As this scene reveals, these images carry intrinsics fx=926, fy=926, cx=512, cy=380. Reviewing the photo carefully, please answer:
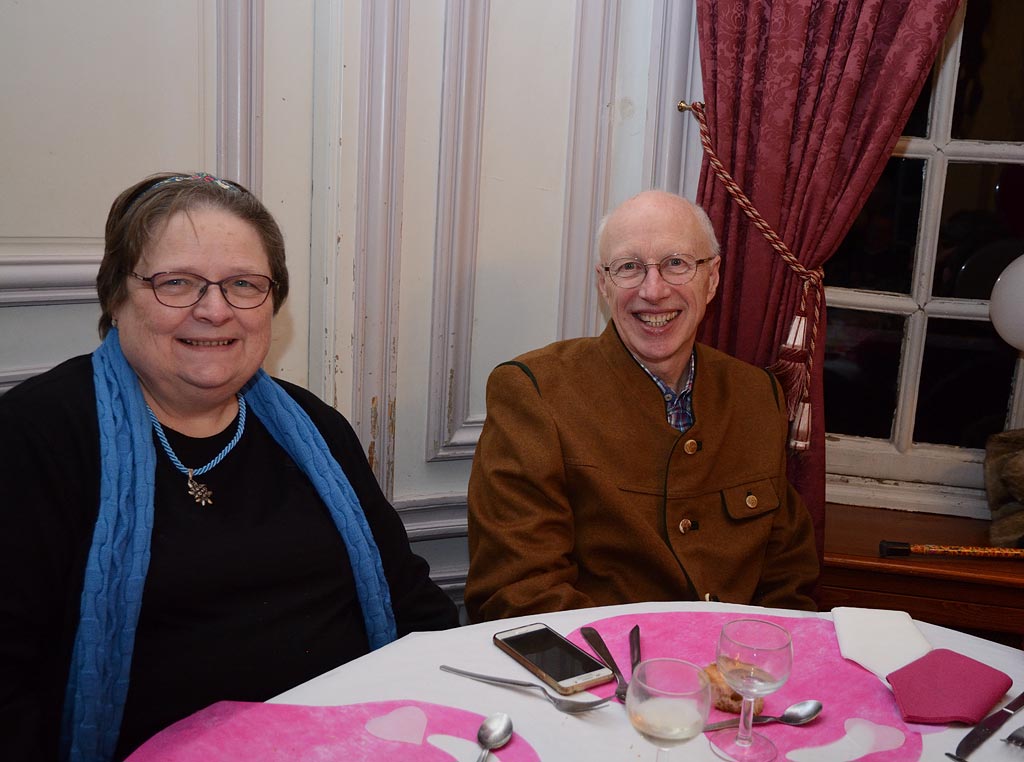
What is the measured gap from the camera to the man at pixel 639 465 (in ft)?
5.97

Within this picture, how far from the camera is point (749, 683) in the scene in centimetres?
106

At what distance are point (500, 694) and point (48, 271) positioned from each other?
1.28 meters

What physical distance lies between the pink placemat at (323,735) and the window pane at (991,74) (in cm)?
234

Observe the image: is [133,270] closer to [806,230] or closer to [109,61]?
[109,61]

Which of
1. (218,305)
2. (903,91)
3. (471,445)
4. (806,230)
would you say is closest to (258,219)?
(218,305)

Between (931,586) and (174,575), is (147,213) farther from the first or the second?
(931,586)

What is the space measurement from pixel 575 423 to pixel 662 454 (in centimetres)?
19

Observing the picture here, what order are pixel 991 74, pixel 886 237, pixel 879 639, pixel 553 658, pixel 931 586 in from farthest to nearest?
pixel 886 237
pixel 991 74
pixel 931 586
pixel 879 639
pixel 553 658

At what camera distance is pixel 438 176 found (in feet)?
7.46

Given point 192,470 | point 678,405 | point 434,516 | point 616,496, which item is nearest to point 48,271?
point 192,470

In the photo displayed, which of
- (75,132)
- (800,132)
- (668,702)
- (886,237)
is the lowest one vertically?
(668,702)

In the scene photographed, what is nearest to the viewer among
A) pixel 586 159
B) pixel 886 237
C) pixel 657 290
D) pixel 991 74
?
pixel 657 290

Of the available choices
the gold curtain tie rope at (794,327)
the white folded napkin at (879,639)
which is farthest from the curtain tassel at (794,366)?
the white folded napkin at (879,639)

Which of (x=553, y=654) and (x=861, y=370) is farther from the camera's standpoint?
(x=861, y=370)
